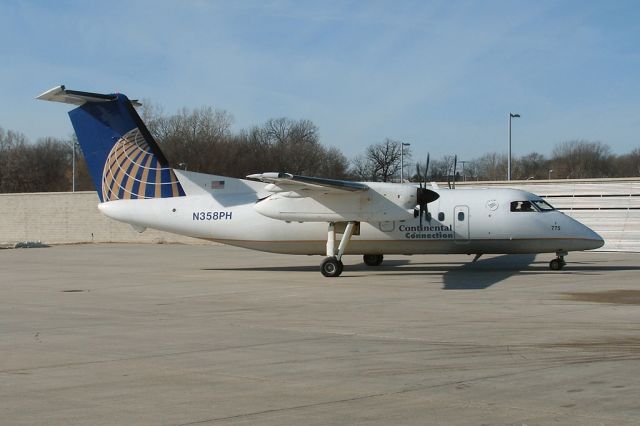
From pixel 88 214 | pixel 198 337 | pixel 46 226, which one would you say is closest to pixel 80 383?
pixel 198 337

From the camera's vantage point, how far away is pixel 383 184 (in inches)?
1055

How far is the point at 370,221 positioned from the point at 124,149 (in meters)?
10.1

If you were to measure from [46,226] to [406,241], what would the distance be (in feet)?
135

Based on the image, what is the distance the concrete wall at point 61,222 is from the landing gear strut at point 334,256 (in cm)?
2683

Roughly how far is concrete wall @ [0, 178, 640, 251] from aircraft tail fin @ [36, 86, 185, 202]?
21192mm

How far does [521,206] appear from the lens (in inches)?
1077

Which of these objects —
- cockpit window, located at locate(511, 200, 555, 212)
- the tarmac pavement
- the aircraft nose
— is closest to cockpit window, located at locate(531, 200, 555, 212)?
cockpit window, located at locate(511, 200, 555, 212)

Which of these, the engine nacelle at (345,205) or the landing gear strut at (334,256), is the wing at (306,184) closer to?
the engine nacelle at (345,205)

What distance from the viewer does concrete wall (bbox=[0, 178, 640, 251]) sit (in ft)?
134

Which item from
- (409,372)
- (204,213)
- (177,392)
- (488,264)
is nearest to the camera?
(177,392)

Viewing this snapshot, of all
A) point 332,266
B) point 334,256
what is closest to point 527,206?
point 334,256

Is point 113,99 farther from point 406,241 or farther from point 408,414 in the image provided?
point 408,414

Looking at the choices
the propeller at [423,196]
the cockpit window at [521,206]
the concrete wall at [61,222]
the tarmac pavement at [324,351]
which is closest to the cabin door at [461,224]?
the propeller at [423,196]

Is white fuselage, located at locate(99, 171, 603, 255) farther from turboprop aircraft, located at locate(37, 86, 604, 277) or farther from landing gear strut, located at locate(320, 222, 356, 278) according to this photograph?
landing gear strut, located at locate(320, 222, 356, 278)
